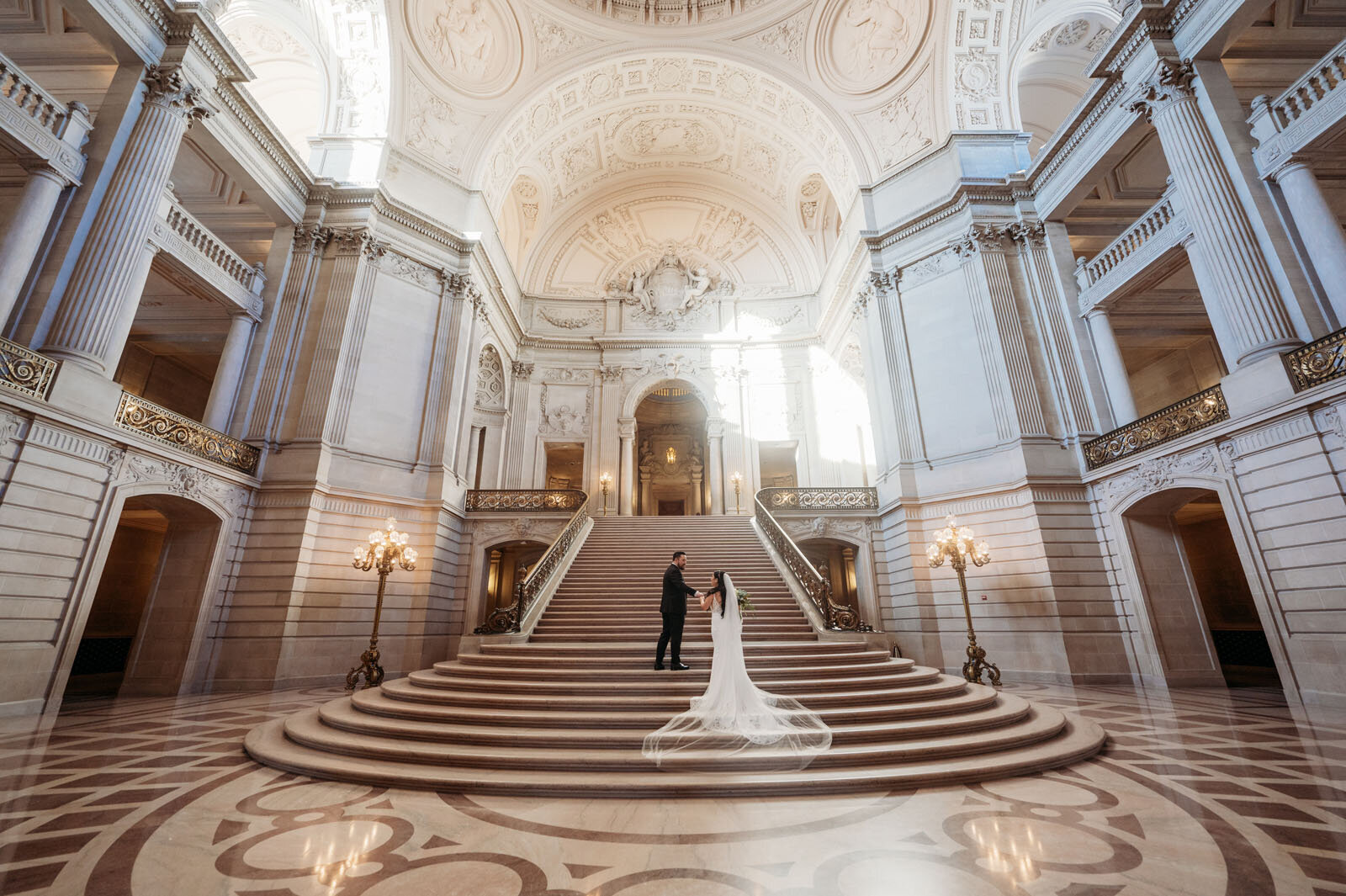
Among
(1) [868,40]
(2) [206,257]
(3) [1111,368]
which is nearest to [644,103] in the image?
(1) [868,40]

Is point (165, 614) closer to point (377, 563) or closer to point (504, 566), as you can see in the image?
point (377, 563)

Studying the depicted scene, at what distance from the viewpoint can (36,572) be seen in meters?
6.55

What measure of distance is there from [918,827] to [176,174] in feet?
53.5

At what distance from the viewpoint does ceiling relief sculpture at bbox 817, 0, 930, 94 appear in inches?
539

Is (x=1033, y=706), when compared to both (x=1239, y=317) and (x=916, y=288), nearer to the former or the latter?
(x=1239, y=317)

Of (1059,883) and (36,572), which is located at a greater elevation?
(36,572)

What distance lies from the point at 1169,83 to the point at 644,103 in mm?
13668

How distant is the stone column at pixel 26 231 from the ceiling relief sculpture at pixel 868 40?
54.3 feet

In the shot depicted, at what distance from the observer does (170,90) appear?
8625 mm

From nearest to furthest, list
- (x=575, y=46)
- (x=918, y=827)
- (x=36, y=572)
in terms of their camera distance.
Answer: (x=918, y=827), (x=36, y=572), (x=575, y=46)

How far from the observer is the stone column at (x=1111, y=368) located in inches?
404

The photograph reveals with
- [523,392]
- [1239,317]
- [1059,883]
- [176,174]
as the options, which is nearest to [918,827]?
[1059,883]

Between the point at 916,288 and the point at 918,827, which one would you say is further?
the point at 916,288

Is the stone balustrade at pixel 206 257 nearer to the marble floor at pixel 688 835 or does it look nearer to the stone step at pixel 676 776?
the marble floor at pixel 688 835
